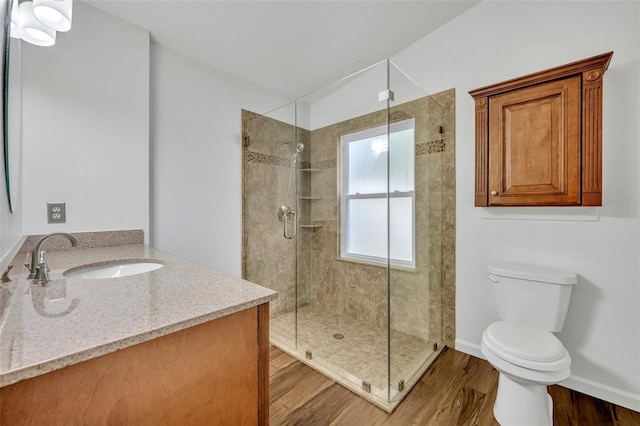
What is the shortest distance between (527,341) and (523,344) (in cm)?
5

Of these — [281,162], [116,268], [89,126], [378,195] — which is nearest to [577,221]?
[378,195]

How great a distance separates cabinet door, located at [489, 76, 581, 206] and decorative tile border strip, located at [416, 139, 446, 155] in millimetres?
412

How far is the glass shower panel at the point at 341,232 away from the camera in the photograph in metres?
2.09

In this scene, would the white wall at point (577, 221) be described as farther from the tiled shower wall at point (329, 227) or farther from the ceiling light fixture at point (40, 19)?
the ceiling light fixture at point (40, 19)

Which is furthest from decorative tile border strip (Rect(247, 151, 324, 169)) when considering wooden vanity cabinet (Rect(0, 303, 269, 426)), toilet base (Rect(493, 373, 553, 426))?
toilet base (Rect(493, 373, 553, 426))

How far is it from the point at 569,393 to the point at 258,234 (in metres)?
2.55

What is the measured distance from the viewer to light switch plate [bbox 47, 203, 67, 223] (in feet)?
5.30

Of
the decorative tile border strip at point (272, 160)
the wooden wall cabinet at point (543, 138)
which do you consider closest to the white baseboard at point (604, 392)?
the wooden wall cabinet at point (543, 138)

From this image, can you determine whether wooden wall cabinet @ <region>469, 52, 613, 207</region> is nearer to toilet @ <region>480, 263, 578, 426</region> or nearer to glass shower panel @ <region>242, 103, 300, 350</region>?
toilet @ <region>480, 263, 578, 426</region>

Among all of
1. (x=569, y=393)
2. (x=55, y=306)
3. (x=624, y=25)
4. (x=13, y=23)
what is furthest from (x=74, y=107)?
(x=569, y=393)

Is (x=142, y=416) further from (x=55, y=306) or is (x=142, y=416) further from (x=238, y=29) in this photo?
(x=238, y=29)

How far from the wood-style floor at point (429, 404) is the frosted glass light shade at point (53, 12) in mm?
2084

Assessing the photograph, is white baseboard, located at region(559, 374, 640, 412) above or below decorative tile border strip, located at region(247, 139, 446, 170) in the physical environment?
below

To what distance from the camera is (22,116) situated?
150cm
